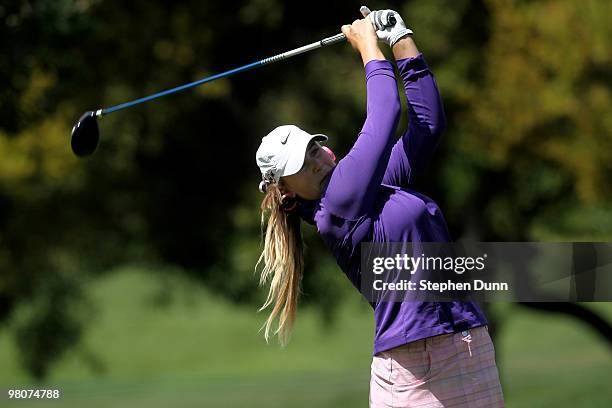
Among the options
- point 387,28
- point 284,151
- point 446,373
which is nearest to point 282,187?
point 284,151

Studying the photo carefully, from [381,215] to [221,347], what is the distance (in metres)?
15.3

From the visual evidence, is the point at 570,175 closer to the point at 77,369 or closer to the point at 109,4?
the point at 109,4

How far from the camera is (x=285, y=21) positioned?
37.4 ft

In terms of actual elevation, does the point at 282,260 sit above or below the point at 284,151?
below

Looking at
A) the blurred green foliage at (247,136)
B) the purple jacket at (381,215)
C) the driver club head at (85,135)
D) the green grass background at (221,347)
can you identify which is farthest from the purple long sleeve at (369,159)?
the green grass background at (221,347)

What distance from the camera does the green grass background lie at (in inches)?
511

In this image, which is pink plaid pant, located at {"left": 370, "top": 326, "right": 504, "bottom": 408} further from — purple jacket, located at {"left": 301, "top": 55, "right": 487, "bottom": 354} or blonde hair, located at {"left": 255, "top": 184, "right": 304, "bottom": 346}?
blonde hair, located at {"left": 255, "top": 184, "right": 304, "bottom": 346}

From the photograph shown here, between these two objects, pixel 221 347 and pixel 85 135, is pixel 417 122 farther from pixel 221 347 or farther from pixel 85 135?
pixel 221 347

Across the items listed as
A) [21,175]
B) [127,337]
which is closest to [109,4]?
[21,175]

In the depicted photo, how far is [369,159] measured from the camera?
11.0 feet

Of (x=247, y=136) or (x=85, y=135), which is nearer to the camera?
(x=85, y=135)

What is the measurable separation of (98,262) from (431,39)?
20.5 feet

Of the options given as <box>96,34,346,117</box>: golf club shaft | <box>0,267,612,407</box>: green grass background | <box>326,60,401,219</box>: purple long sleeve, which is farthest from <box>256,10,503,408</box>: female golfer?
<box>0,267,612,407</box>: green grass background

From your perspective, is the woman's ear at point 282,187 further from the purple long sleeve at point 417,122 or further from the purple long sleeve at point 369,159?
the purple long sleeve at point 417,122
